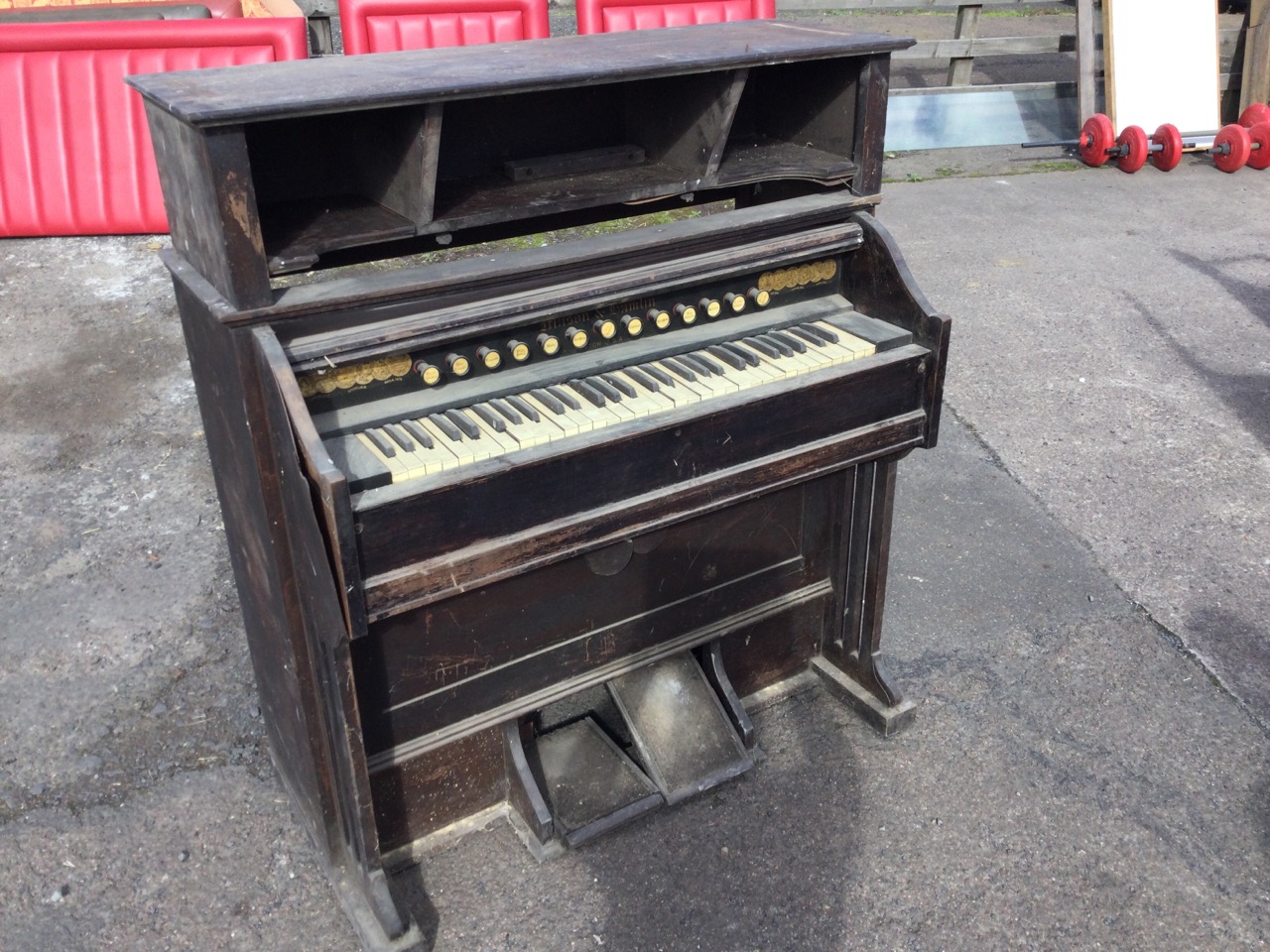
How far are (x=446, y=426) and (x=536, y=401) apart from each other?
0.64 ft

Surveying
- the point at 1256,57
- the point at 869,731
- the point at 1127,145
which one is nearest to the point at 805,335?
the point at 869,731

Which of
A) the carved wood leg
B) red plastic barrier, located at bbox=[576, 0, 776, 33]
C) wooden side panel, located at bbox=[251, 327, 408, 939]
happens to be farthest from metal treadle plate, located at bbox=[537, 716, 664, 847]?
red plastic barrier, located at bbox=[576, 0, 776, 33]

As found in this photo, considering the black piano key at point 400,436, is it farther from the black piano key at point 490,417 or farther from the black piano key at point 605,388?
the black piano key at point 605,388

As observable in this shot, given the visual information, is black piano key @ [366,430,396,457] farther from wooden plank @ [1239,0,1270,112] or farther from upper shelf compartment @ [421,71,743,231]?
wooden plank @ [1239,0,1270,112]

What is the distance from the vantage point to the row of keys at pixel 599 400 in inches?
79.7

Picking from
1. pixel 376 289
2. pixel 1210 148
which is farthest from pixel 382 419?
pixel 1210 148

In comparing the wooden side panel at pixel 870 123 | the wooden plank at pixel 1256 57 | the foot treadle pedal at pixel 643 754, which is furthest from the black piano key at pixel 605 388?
the wooden plank at pixel 1256 57

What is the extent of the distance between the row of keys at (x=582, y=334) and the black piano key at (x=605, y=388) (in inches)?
3.8

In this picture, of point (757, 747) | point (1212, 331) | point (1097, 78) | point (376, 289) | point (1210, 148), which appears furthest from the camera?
point (1097, 78)

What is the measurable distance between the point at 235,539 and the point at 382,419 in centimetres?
56

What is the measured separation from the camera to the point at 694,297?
2.49m

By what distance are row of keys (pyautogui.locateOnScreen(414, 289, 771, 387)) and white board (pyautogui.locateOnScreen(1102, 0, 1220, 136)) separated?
6.28 metres

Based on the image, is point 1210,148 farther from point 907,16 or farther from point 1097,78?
point 907,16

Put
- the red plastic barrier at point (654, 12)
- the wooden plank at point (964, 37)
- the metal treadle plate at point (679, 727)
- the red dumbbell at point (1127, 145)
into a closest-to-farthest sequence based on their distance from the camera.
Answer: the metal treadle plate at point (679, 727)
the red plastic barrier at point (654, 12)
the red dumbbell at point (1127, 145)
the wooden plank at point (964, 37)
